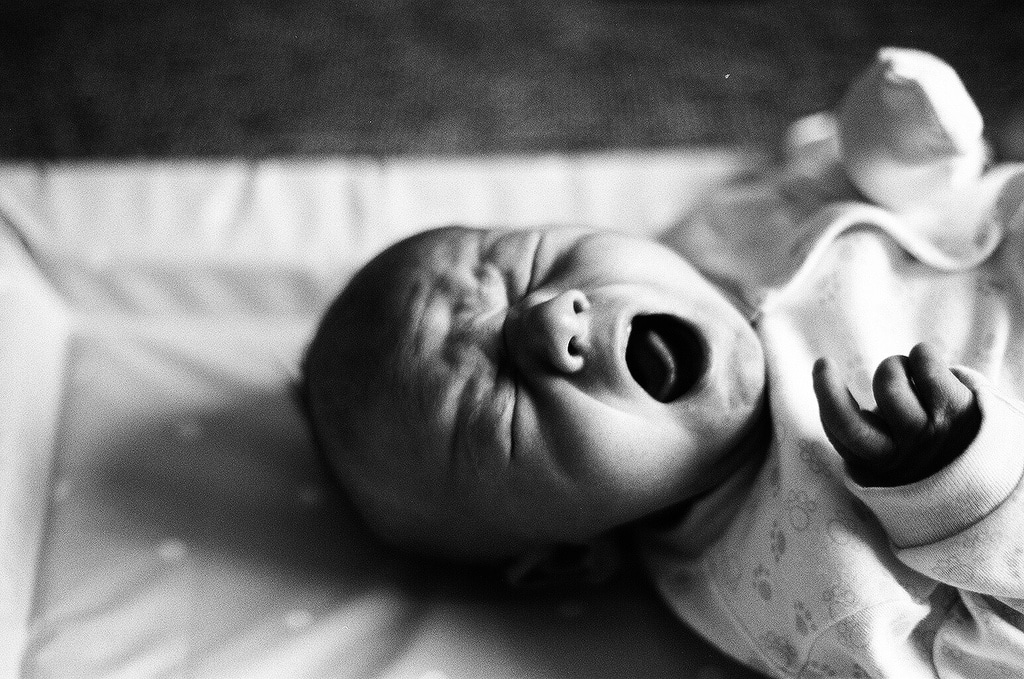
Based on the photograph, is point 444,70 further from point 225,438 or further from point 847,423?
point 847,423

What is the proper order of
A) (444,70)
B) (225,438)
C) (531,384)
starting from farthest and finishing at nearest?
(444,70) → (225,438) → (531,384)

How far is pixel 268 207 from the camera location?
3.98ft

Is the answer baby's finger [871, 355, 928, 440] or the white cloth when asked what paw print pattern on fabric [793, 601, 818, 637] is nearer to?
the white cloth

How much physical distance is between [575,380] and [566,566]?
214 mm

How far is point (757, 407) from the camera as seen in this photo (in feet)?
2.70

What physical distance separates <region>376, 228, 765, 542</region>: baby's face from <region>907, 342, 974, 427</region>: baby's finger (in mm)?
134

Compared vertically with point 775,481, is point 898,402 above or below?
above

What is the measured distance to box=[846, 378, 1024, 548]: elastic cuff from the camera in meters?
0.69

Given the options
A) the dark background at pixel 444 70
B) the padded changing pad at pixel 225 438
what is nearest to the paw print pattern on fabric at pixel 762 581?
the padded changing pad at pixel 225 438

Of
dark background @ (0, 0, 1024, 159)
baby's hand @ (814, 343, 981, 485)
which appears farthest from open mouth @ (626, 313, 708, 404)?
dark background @ (0, 0, 1024, 159)

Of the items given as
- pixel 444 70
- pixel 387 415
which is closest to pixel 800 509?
pixel 387 415

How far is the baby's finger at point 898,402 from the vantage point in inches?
28.0

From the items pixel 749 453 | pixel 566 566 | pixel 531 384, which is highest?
pixel 531 384

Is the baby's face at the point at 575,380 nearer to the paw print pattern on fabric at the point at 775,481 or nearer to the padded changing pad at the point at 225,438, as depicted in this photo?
the paw print pattern on fabric at the point at 775,481
